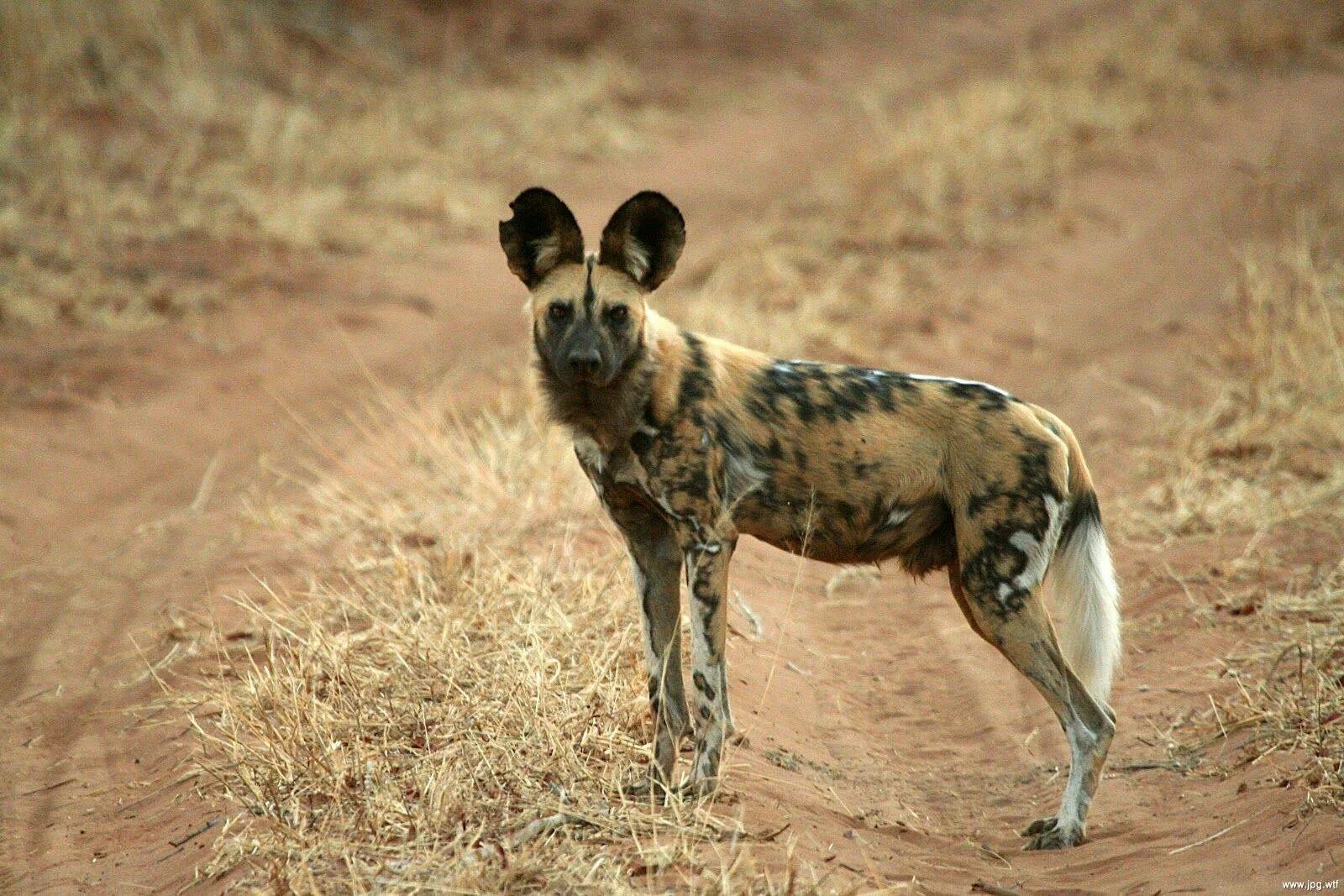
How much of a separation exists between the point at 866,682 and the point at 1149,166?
6429mm

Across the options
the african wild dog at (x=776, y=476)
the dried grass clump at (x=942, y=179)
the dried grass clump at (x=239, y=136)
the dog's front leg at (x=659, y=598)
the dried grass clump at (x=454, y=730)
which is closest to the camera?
the dried grass clump at (x=454, y=730)

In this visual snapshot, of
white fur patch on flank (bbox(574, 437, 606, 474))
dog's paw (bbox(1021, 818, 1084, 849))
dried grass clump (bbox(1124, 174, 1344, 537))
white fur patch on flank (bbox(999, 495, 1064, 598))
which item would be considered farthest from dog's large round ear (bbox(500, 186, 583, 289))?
dried grass clump (bbox(1124, 174, 1344, 537))

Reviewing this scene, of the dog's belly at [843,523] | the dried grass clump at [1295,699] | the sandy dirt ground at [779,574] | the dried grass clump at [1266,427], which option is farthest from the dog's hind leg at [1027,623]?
→ the dried grass clump at [1266,427]

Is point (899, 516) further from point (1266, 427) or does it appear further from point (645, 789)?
point (1266, 427)

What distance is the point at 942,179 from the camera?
30.0 ft

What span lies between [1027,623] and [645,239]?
1244mm

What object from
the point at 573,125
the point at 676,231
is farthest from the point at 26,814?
the point at 573,125

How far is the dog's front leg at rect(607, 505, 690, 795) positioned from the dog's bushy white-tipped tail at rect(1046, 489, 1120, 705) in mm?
907

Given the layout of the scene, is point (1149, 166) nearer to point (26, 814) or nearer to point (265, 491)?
point (265, 491)

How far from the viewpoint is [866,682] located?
14.4 feet

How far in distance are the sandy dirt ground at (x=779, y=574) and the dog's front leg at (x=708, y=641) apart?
6.8 inches

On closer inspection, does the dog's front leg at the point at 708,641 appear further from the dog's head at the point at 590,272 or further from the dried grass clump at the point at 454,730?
the dog's head at the point at 590,272

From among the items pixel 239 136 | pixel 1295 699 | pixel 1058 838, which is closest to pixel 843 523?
pixel 1058 838

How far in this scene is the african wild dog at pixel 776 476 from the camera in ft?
10.7
